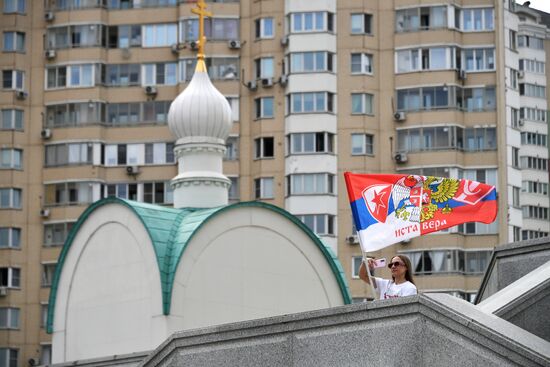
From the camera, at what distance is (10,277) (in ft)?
202

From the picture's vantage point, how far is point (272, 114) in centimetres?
6091

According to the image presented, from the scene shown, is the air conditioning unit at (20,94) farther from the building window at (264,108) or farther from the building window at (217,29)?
the building window at (264,108)

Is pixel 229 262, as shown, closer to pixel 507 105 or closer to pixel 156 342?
pixel 156 342

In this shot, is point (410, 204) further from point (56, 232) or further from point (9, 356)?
point (9, 356)

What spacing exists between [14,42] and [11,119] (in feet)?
11.2

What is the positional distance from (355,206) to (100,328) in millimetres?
17227

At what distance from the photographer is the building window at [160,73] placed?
205 feet

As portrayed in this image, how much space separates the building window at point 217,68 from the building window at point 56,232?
25.4 feet

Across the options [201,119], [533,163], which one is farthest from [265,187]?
[533,163]

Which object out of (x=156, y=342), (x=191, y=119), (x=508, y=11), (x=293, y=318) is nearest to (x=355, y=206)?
(x=293, y=318)

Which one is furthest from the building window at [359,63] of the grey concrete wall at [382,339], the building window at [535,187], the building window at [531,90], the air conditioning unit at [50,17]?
the grey concrete wall at [382,339]

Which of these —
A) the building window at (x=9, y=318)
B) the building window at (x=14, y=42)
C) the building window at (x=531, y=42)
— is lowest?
the building window at (x=9, y=318)

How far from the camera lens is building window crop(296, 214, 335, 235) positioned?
195 ft

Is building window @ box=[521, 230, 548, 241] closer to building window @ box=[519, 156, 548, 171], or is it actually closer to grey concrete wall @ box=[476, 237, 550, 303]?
building window @ box=[519, 156, 548, 171]
